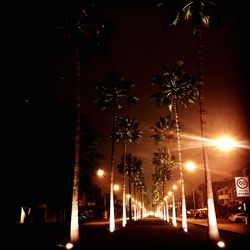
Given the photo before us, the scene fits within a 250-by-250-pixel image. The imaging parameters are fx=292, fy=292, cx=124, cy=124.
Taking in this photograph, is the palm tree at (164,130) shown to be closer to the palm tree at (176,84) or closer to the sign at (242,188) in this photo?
the palm tree at (176,84)

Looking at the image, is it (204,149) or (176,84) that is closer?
(204,149)

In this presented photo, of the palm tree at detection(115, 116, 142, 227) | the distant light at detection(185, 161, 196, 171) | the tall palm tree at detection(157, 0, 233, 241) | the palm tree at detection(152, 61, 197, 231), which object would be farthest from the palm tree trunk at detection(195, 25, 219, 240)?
the palm tree at detection(115, 116, 142, 227)

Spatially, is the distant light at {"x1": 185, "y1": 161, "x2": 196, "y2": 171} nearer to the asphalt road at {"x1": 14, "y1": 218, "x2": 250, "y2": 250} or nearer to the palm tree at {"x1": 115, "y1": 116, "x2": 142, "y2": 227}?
the asphalt road at {"x1": 14, "y1": 218, "x2": 250, "y2": 250}

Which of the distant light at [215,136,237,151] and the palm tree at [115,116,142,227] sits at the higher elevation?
the palm tree at [115,116,142,227]

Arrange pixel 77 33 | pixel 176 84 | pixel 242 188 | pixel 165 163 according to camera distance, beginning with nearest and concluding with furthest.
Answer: pixel 242 188
pixel 77 33
pixel 176 84
pixel 165 163

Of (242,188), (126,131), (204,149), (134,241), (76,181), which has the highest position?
(126,131)

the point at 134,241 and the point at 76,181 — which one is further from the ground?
the point at 76,181

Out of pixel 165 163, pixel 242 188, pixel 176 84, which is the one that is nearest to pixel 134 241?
pixel 242 188

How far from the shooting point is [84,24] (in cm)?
2341

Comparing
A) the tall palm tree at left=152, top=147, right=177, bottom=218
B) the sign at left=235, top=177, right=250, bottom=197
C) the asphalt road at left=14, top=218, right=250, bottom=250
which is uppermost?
the tall palm tree at left=152, top=147, right=177, bottom=218

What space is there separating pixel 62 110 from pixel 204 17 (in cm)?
2003

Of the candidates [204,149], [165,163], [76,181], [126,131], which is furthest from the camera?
[165,163]

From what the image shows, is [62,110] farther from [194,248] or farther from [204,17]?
[194,248]

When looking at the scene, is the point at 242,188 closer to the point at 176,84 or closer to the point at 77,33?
the point at 77,33
